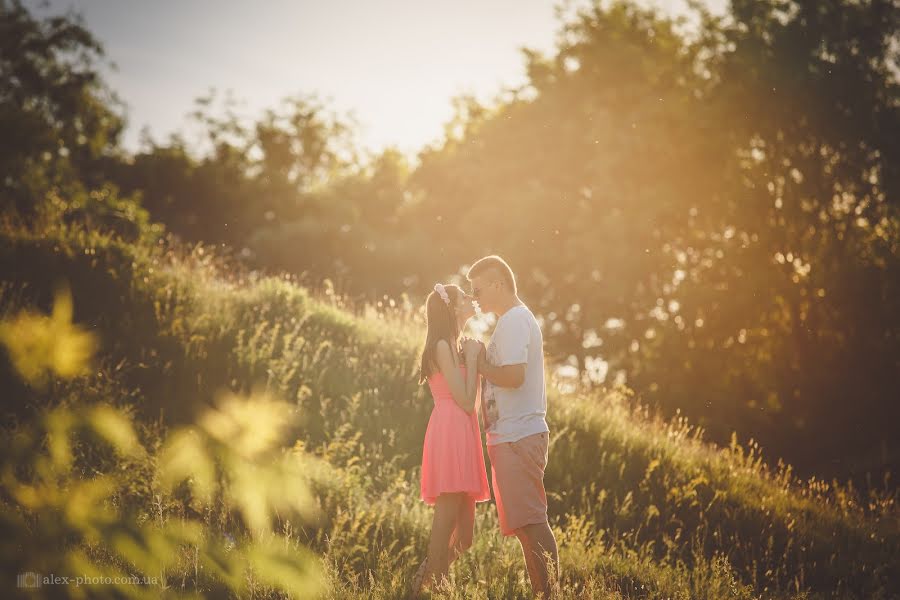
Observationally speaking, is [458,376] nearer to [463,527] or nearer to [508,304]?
[508,304]

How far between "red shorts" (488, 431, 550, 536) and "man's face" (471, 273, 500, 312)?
920 mm

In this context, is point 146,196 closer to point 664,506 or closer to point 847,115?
point 847,115

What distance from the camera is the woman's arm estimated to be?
15.2 feet

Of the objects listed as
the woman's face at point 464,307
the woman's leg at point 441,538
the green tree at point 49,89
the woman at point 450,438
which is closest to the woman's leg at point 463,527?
the woman at point 450,438

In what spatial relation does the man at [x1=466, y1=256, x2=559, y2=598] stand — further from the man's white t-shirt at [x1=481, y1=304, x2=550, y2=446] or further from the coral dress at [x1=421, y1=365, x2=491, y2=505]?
the coral dress at [x1=421, y1=365, x2=491, y2=505]

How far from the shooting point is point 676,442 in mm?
9453

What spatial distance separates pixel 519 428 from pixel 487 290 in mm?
945

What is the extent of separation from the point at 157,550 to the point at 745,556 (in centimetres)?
552

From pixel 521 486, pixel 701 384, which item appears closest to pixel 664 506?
pixel 521 486

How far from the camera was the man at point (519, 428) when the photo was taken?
14.5 ft

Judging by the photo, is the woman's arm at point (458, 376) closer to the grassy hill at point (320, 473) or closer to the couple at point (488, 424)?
the couple at point (488, 424)

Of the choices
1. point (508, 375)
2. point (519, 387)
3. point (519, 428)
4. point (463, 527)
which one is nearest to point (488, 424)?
point (519, 428)

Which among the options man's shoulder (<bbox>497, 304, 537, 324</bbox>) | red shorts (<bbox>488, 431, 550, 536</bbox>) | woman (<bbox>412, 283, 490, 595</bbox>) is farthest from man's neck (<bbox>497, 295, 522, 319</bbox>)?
red shorts (<bbox>488, 431, 550, 536</bbox>)

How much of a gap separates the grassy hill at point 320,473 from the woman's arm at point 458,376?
1218 millimetres
